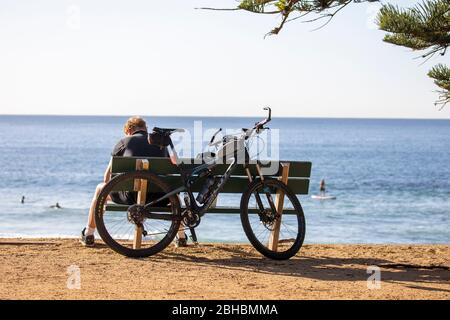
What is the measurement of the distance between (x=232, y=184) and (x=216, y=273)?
1285 millimetres

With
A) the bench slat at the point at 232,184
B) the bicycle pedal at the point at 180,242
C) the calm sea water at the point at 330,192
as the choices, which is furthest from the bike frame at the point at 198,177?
the calm sea water at the point at 330,192

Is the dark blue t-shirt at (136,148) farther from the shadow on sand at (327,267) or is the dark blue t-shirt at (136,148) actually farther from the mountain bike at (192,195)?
the shadow on sand at (327,267)

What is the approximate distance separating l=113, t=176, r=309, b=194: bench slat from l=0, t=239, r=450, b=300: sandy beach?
2.27ft

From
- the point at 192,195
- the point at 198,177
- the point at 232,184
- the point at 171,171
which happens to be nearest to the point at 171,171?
the point at 171,171

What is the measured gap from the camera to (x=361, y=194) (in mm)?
44844

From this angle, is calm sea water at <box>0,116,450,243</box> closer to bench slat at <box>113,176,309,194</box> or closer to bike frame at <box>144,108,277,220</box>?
bench slat at <box>113,176,309,194</box>

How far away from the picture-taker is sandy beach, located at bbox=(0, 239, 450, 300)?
19.8 ft

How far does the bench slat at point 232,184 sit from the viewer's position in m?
7.56

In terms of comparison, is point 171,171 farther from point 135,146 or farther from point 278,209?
point 278,209

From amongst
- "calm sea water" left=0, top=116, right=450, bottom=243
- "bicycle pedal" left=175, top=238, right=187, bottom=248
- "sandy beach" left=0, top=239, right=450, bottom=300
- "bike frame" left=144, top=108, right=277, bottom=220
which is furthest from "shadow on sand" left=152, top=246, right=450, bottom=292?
→ "calm sea water" left=0, top=116, right=450, bottom=243
